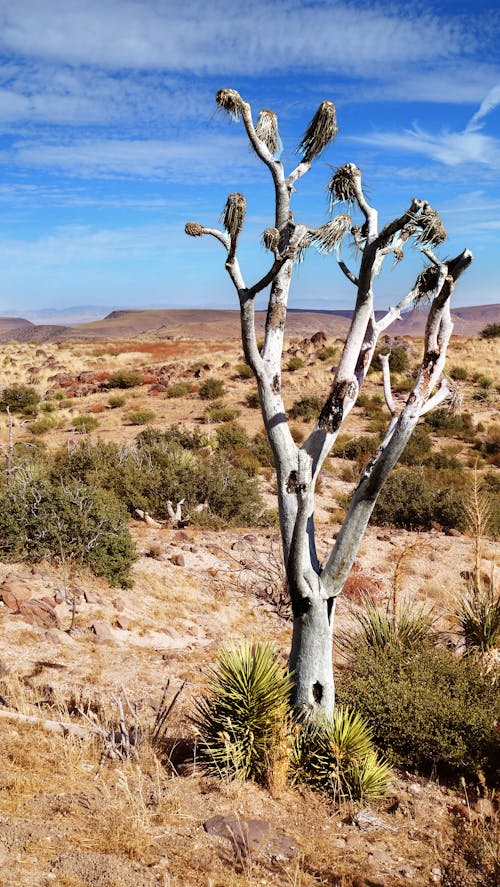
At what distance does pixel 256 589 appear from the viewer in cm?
1035

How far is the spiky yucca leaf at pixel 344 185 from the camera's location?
5434 mm

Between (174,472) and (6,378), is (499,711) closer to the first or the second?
(174,472)

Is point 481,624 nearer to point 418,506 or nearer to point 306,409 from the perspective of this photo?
point 418,506

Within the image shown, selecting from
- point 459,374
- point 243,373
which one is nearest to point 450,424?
point 459,374

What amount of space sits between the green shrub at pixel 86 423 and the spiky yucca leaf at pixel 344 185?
20417 mm

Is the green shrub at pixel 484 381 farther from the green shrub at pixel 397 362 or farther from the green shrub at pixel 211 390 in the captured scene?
the green shrub at pixel 211 390

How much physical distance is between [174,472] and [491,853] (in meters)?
10.5

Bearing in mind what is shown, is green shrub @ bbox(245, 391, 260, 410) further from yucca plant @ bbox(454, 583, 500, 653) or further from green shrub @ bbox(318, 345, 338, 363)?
yucca plant @ bbox(454, 583, 500, 653)

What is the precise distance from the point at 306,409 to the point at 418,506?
39.4ft

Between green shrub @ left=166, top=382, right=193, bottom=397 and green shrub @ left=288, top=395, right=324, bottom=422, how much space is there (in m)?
6.30

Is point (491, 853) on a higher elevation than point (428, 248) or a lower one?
lower

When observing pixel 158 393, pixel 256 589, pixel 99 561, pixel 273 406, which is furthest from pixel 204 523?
pixel 158 393

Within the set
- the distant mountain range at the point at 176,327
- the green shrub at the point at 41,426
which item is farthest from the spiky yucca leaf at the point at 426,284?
the distant mountain range at the point at 176,327

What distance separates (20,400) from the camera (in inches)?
1164
